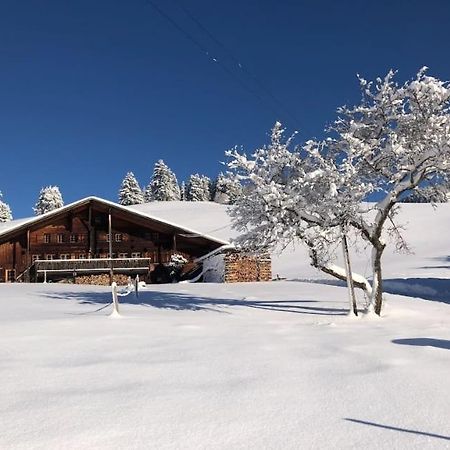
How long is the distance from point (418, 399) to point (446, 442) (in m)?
1.25

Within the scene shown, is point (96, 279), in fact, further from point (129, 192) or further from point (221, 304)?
point (129, 192)

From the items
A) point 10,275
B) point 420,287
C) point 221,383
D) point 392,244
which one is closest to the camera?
point 221,383

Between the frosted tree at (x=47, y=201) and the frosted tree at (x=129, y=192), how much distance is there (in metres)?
10.8

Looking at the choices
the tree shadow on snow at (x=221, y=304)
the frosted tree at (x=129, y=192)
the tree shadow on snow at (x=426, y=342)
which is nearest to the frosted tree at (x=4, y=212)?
the frosted tree at (x=129, y=192)

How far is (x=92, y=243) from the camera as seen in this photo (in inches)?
1522

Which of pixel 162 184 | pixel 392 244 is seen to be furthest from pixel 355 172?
pixel 162 184

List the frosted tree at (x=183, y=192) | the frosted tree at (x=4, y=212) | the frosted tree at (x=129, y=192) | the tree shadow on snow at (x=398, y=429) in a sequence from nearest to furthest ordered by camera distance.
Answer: the tree shadow on snow at (x=398, y=429) → the frosted tree at (x=4, y=212) → the frosted tree at (x=129, y=192) → the frosted tree at (x=183, y=192)

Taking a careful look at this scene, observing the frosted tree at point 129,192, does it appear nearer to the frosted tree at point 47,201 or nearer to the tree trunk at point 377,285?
the frosted tree at point 47,201

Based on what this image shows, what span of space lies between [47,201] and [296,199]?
3090 inches

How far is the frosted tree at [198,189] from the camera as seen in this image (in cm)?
10269

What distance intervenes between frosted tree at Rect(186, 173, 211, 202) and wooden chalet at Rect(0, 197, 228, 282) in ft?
208

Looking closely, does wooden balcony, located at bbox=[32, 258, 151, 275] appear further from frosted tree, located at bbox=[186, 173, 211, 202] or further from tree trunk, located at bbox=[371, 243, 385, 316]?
frosted tree, located at bbox=[186, 173, 211, 202]

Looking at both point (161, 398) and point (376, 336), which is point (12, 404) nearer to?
point (161, 398)

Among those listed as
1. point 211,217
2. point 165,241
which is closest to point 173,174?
point 211,217
